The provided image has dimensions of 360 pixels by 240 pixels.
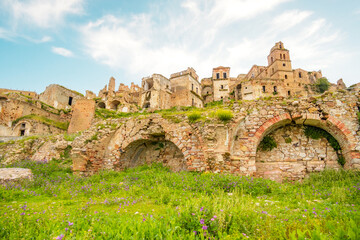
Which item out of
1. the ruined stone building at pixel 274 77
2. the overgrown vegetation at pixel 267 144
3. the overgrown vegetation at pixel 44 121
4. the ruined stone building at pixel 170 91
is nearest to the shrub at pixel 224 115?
the overgrown vegetation at pixel 267 144

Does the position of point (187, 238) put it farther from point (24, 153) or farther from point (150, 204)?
point (24, 153)

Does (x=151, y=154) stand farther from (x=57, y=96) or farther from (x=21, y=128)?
(x=57, y=96)

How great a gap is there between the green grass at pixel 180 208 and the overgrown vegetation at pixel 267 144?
7.13ft

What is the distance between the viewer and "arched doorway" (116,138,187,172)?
435 inches

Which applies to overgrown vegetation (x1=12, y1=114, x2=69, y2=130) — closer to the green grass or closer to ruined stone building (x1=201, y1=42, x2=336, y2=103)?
the green grass

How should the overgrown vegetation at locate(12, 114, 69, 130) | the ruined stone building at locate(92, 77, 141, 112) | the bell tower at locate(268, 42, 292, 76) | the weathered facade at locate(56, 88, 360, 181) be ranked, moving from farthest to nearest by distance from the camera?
1. the bell tower at locate(268, 42, 292, 76)
2. the ruined stone building at locate(92, 77, 141, 112)
3. the overgrown vegetation at locate(12, 114, 69, 130)
4. the weathered facade at locate(56, 88, 360, 181)

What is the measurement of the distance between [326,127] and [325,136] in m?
0.65

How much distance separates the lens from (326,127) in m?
9.12

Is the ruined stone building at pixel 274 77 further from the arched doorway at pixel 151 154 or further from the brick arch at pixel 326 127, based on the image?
the arched doorway at pixel 151 154

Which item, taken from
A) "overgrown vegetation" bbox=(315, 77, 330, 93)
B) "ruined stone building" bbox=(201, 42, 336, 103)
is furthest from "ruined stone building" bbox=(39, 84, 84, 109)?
"overgrown vegetation" bbox=(315, 77, 330, 93)

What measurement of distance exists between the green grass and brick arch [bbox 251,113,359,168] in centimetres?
114

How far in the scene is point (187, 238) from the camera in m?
3.01

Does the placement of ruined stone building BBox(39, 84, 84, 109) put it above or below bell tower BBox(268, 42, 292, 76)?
below

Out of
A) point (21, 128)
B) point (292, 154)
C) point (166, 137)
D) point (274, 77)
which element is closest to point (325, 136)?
point (292, 154)
